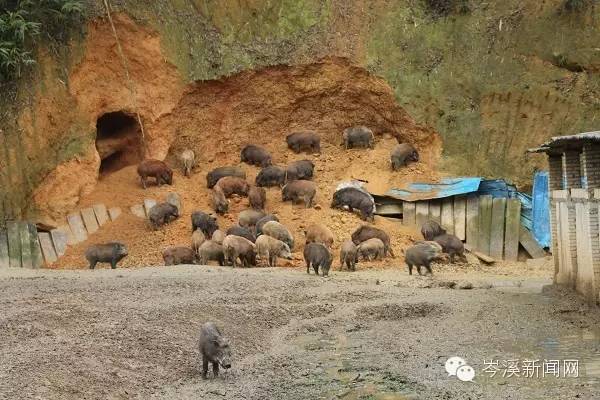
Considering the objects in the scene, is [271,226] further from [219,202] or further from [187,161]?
[187,161]

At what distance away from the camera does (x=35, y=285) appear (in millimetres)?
15570

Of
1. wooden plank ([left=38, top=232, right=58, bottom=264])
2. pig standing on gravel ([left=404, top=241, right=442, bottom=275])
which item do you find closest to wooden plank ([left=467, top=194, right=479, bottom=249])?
pig standing on gravel ([left=404, top=241, right=442, bottom=275])

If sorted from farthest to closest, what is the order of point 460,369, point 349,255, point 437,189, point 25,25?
point 437,189, point 25,25, point 349,255, point 460,369

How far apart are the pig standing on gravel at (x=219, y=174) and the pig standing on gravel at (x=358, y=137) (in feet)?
10.5

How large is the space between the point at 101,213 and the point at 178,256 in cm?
336

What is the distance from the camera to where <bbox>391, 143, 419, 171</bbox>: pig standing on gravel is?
2439 centimetres

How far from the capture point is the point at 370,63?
2580 cm

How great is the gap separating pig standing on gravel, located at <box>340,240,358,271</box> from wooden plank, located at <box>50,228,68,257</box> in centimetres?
668

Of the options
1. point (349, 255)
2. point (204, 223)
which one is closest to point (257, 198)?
point (204, 223)

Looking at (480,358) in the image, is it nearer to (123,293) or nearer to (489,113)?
(123,293)

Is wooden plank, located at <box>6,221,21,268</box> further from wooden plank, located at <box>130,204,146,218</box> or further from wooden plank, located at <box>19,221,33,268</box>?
wooden plank, located at <box>130,204,146,218</box>

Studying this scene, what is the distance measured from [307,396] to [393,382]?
3.76ft

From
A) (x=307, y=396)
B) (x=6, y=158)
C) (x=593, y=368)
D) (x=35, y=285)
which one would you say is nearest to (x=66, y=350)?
(x=307, y=396)

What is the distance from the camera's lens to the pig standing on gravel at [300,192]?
→ 23.3 m
